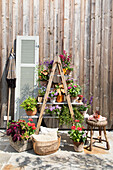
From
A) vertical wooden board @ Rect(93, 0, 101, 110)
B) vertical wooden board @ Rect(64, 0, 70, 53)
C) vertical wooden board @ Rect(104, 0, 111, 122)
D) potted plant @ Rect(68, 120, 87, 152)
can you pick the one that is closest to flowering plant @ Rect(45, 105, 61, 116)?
potted plant @ Rect(68, 120, 87, 152)

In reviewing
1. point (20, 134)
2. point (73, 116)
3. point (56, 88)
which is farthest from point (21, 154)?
point (56, 88)

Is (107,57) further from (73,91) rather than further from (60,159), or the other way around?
(60,159)

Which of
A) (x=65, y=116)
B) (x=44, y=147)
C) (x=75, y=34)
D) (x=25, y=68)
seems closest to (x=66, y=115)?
(x=65, y=116)

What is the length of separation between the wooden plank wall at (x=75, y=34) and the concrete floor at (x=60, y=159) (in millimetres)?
1412

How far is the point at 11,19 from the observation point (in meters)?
3.99

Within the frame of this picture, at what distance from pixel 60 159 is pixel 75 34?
2.96 metres

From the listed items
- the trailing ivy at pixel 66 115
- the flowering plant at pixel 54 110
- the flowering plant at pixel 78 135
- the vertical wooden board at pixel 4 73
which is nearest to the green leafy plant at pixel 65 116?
the trailing ivy at pixel 66 115

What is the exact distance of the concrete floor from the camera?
2.38m

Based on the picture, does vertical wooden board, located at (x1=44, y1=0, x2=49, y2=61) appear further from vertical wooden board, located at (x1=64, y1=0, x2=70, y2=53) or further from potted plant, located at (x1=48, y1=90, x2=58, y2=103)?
potted plant, located at (x1=48, y1=90, x2=58, y2=103)

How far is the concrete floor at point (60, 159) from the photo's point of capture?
2383mm

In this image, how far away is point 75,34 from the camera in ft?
13.3

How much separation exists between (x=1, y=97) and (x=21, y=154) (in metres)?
1.76

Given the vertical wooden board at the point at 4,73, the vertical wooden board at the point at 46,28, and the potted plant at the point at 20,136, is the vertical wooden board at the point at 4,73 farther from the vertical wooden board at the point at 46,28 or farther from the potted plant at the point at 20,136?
the potted plant at the point at 20,136

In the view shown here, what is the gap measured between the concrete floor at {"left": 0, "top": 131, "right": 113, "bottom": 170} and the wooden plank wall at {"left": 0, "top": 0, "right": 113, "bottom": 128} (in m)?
1.41
